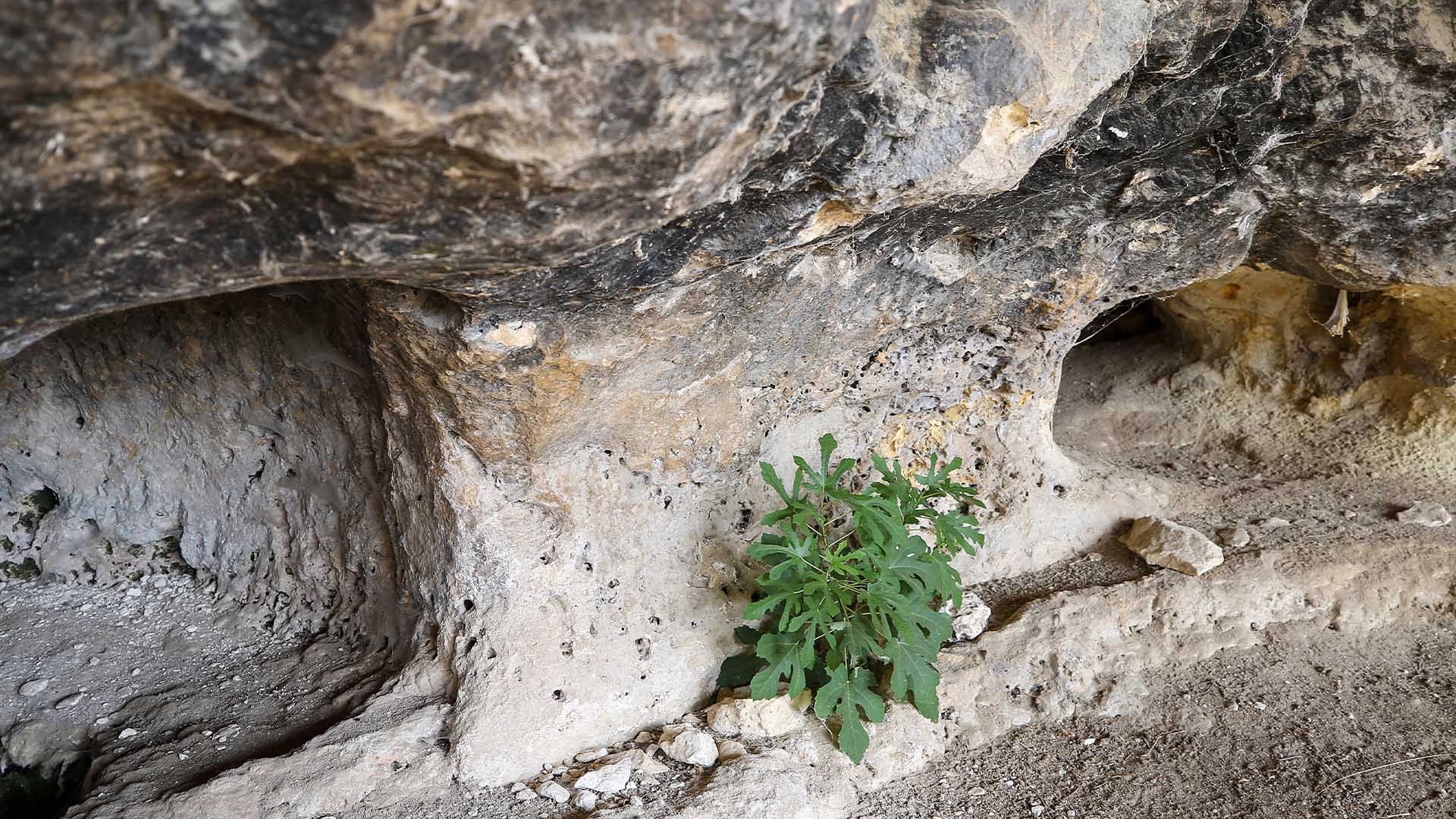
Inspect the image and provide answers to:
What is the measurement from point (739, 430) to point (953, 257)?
0.80 metres

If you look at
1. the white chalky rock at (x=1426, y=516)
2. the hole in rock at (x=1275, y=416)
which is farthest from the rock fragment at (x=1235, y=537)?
the white chalky rock at (x=1426, y=516)

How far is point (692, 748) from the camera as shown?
2648 millimetres

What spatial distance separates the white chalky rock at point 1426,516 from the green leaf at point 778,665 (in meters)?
2.41

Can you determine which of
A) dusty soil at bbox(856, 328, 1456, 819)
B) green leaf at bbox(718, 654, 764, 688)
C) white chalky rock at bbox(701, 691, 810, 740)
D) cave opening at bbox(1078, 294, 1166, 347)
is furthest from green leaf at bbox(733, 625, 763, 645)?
cave opening at bbox(1078, 294, 1166, 347)

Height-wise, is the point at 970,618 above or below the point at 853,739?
below

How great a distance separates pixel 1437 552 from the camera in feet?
11.1

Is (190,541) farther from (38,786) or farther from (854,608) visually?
(854,608)

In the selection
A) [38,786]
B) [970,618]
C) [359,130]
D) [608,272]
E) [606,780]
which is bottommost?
[970,618]

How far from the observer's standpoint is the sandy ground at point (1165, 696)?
8.67 feet

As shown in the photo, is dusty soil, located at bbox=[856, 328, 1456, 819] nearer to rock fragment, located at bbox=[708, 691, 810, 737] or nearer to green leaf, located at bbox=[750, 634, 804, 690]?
rock fragment, located at bbox=[708, 691, 810, 737]

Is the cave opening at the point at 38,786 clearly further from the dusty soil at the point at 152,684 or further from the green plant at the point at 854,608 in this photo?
the green plant at the point at 854,608

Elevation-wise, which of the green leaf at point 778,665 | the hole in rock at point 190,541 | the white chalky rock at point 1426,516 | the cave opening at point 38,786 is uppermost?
the hole in rock at point 190,541

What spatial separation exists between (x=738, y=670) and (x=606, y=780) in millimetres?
508

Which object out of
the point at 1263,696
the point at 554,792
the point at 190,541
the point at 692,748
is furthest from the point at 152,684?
the point at 1263,696
